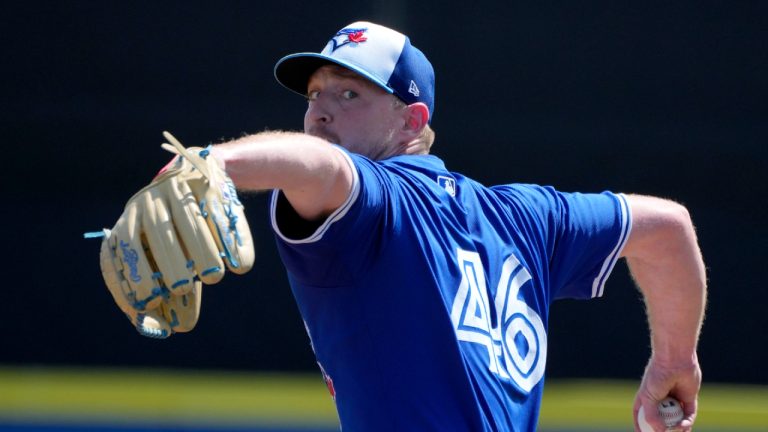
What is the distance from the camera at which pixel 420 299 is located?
205cm

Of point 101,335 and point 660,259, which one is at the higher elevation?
point 660,259

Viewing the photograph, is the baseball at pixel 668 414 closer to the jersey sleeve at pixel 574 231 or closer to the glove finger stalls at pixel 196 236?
the jersey sleeve at pixel 574 231

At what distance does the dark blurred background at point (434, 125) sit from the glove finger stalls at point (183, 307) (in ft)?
11.4

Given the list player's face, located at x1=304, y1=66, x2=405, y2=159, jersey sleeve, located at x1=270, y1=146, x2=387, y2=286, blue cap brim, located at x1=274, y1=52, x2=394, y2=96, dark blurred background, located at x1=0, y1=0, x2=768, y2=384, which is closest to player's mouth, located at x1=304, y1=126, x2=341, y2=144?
player's face, located at x1=304, y1=66, x2=405, y2=159

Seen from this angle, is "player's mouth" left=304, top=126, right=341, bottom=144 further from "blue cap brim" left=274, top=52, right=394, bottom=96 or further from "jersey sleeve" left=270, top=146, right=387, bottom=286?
"jersey sleeve" left=270, top=146, right=387, bottom=286

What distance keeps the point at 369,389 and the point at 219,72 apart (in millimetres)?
3335

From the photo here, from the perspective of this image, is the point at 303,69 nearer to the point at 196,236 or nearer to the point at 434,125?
the point at 196,236

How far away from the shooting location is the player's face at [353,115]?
228 centimetres

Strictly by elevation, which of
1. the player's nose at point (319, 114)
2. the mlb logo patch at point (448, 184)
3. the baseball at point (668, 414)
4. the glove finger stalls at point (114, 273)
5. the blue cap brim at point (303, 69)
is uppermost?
the blue cap brim at point (303, 69)

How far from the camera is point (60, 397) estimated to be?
13.4ft

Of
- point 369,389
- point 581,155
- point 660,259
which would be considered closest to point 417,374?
point 369,389

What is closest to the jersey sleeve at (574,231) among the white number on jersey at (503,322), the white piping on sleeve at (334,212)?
the white number on jersey at (503,322)

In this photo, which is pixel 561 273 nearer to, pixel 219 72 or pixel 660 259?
pixel 660 259

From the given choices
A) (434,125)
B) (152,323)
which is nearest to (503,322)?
(152,323)
